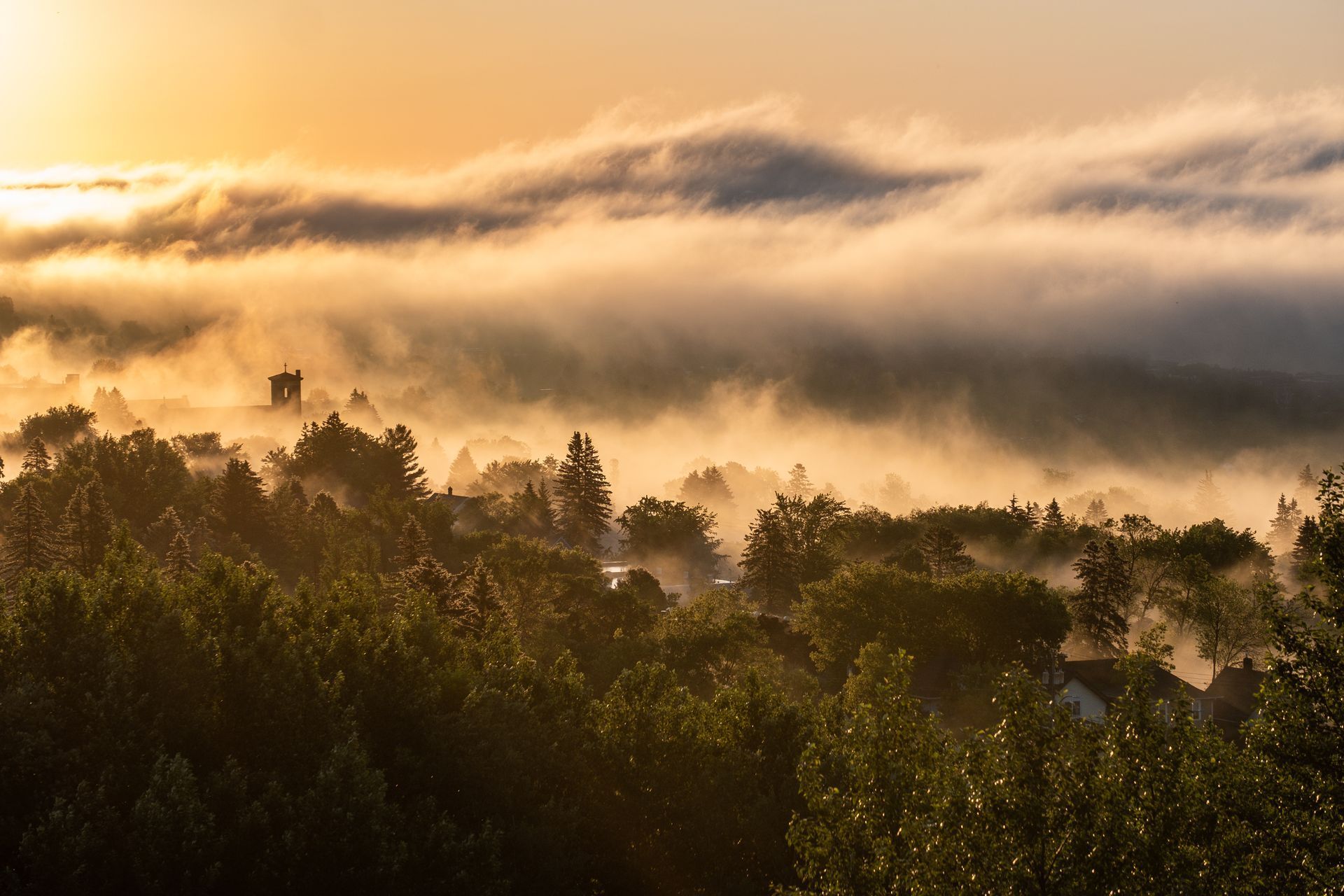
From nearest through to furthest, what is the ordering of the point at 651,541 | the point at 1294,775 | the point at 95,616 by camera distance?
the point at 1294,775, the point at 95,616, the point at 651,541

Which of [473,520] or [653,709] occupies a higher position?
[473,520]

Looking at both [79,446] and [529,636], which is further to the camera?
[79,446]

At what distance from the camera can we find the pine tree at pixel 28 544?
5766 centimetres

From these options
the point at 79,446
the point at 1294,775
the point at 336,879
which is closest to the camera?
the point at 1294,775

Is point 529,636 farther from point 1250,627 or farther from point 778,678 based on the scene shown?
point 1250,627

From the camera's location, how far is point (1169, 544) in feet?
301

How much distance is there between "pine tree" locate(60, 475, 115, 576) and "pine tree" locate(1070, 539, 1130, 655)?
63465 millimetres

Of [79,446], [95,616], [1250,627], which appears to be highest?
[79,446]

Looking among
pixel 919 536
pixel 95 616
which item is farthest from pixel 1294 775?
pixel 919 536

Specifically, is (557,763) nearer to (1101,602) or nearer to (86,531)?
(86,531)

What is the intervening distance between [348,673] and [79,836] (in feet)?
30.9

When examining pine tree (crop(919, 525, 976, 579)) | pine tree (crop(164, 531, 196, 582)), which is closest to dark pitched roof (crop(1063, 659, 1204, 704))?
pine tree (crop(919, 525, 976, 579))

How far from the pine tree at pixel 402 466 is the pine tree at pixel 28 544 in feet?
147

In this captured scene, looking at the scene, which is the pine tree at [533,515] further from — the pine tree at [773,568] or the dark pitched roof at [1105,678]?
the dark pitched roof at [1105,678]
